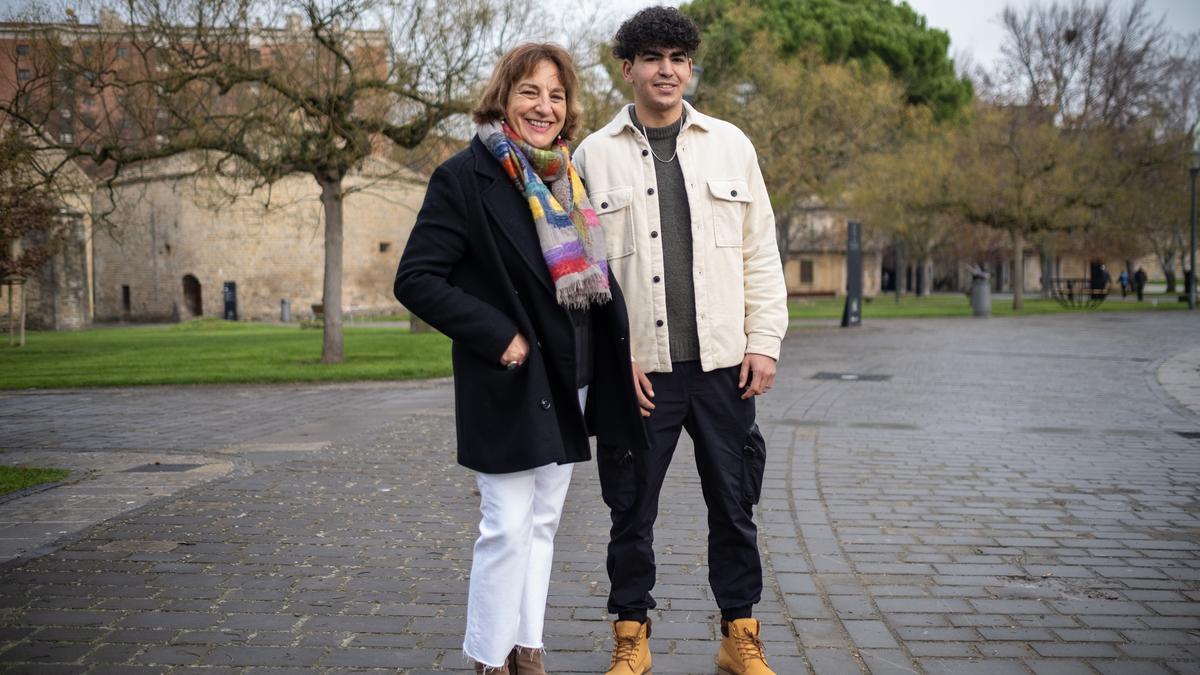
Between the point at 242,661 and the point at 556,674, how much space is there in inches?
41.9

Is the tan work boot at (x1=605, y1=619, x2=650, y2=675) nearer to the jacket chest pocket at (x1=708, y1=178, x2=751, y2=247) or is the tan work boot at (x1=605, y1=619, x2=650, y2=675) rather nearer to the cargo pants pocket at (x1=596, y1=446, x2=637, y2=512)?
the cargo pants pocket at (x1=596, y1=446, x2=637, y2=512)

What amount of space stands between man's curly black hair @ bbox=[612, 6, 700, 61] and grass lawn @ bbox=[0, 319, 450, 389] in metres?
11.6

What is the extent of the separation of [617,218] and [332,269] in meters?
14.1

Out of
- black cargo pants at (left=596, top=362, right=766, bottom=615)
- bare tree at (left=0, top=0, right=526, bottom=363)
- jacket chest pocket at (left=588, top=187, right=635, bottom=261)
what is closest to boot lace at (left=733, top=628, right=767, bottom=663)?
black cargo pants at (left=596, top=362, right=766, bottom=615)

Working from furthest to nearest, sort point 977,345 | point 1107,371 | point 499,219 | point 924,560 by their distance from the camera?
point 977,345 < point 1107,371 < point 924,560 < point 499,219

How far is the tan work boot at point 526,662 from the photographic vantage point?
3.13 meters

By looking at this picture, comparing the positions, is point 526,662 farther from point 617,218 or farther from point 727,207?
point 727,207

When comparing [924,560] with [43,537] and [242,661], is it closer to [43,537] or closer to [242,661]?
[242,661]

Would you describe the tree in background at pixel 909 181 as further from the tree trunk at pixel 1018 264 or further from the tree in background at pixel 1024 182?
the tree trunk at pixel 1018 264

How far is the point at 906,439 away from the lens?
8.33m

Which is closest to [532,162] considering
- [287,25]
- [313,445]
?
[313,445]

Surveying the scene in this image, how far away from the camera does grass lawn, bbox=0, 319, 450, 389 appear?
14570 millimetres

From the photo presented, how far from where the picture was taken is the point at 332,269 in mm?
16750

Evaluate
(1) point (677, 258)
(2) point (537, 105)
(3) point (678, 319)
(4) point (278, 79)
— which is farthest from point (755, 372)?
(4) point (278, 79)
